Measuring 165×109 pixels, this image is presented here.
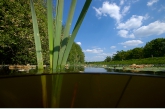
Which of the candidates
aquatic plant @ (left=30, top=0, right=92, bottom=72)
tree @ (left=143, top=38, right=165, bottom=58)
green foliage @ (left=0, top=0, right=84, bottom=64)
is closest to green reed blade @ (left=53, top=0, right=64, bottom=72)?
aquatic plant @ (left=30, top=0, right=92, bottom=72)

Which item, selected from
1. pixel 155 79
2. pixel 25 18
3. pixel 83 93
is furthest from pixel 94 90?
pixel 25 18

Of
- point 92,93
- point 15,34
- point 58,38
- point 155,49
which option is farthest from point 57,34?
point 155,49

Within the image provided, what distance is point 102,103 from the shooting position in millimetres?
1685

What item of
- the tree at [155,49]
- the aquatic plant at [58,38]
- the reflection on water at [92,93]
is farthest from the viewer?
the tree at [155,49]

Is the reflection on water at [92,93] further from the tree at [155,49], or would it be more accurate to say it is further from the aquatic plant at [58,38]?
the tree at [155,49]

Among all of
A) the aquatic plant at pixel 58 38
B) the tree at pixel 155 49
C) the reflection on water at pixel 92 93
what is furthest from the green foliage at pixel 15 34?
the tree at pixel 155 49

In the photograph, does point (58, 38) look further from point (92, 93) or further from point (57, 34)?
point (92, 93)

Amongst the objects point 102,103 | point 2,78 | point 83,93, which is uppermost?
point 2,78

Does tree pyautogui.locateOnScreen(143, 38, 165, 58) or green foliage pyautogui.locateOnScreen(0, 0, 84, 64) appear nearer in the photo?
green foliage pyautogui.locateOnScreen(0, 0, 84, 64)

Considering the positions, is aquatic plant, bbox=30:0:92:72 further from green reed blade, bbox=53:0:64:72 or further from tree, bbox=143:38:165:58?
tree, bbox=143:38:165:58

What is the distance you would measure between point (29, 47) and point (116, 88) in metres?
13.0

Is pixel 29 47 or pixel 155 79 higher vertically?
pixel 29 47

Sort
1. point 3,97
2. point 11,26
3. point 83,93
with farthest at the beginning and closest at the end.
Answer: point 11,26 < point 83,93 < point 3,97

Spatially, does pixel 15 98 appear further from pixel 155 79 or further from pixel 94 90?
pixel 155 79
